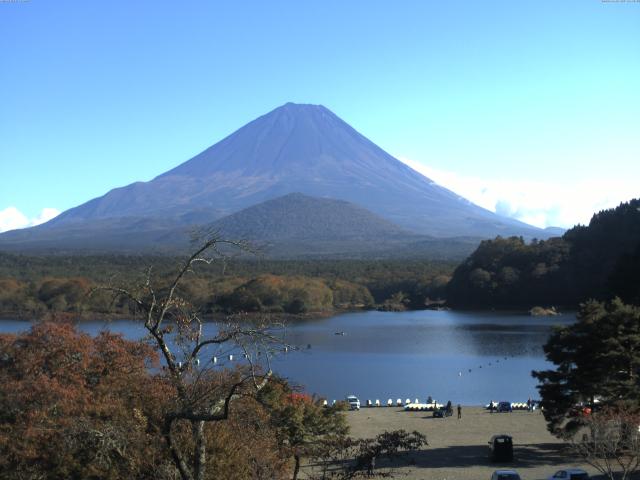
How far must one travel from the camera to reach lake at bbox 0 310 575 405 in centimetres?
2219

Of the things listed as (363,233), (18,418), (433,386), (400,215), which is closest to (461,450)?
(18,418)

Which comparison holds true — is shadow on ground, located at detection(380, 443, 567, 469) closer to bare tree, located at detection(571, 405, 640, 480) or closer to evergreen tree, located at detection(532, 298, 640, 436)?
evergreen tree, located at detection(532, 298, 640, 436)

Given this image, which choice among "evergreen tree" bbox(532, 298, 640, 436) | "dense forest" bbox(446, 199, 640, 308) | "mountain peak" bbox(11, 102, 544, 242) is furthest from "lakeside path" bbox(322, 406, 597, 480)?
"mountain peak" bbox(11, 102, 544, 242)

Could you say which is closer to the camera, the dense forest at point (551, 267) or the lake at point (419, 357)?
the lake at point (419, 357)

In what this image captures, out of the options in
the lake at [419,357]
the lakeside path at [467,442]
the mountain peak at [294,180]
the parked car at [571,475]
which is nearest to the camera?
the parked car at [571,475]

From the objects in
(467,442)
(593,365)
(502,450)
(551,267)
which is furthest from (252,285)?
(593,365)

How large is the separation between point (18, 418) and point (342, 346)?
25.5m

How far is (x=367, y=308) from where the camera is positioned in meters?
53.0

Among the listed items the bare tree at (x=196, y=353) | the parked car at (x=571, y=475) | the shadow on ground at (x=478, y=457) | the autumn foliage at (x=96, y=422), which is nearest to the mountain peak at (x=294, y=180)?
the shadow on ground at (x=478, y=457)

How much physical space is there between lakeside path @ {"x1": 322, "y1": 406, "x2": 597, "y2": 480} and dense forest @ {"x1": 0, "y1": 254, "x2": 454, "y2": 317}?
19579 millimetres

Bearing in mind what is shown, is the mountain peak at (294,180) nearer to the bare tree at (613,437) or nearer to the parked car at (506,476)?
the bare tree at (613,437)

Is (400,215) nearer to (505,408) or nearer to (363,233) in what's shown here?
(363,233)

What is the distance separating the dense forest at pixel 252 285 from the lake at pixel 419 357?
10.6ft

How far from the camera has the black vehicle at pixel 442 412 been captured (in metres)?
16.7
